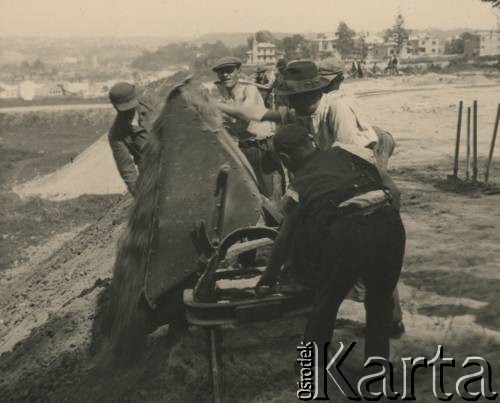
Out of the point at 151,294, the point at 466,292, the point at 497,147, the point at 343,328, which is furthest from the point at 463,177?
the point at 151,294

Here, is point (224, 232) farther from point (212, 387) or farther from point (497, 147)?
point (497, 147)

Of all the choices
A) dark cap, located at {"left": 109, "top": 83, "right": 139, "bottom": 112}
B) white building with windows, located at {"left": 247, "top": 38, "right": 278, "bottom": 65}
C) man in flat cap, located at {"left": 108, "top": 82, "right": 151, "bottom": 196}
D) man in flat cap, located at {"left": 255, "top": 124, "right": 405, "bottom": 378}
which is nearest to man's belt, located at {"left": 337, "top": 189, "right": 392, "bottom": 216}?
man in flat cap, located at {"left": 255, "top": 124, "right": 405, "bottom": 378}

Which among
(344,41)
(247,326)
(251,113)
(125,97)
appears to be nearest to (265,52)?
(125,97)

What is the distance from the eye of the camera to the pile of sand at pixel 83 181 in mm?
17266

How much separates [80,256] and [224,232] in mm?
6162

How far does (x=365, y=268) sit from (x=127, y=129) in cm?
342

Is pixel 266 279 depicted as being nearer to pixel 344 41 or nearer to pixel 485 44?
pixel 344 41

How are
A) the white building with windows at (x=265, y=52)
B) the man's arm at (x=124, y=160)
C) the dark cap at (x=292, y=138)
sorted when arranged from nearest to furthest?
the dark cap at (x=292, y=138) → the man's arm at (x=124, y=160) → the white building with windows at (x=265, y=52)

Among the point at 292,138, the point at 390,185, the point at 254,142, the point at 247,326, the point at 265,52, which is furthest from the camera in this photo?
the point at 265,52

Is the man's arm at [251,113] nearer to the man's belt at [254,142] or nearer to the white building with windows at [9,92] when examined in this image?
the man's belt at [254,142]

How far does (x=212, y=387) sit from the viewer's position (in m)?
4.32

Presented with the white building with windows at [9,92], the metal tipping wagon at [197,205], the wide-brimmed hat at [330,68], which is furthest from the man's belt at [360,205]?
the white building with windows at [9,92]

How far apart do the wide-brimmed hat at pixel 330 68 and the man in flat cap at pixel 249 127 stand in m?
1.59

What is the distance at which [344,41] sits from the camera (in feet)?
299
